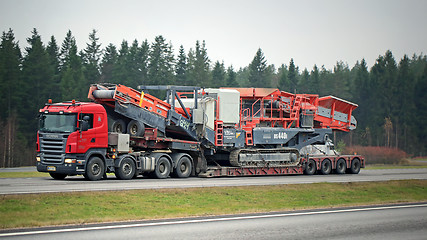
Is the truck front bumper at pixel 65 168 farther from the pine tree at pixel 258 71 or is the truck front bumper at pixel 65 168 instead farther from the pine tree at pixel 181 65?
the pine tree at pixel 258 71

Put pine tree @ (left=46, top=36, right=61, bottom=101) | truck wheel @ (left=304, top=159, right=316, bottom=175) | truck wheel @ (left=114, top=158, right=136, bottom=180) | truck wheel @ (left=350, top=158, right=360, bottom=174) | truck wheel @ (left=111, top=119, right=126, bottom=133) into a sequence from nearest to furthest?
1. truck wheel @ (left=114, top=158, right=136, bottom=180)
2. truck wheel @ (left=111, top=119, right=126, bottom=133)
3. truck wheel @ (left=304, top=159, right=316, bottom=175)
4. truck wheel @ (left=350, top=158, right=360, bottom=174)
5. pine tree @ (left=46, top=36, right=61, bottom=101)

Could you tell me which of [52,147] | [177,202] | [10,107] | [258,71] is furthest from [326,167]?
[258,71]

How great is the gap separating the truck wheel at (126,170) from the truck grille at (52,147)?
2.99m

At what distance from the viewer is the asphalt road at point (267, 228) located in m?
11.5

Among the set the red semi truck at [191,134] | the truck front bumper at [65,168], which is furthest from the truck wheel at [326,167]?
the truck front bumper at [65,168]

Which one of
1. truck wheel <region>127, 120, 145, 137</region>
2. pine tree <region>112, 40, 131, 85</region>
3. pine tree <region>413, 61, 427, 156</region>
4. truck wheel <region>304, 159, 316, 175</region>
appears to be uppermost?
pine tree <region>112, 40, 131, 85</region>

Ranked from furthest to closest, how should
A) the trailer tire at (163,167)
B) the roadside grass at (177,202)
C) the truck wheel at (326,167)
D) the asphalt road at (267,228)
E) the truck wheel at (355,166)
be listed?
the truck wheel at (355,166), the truck wheel at (326,167), the trailer tire at (163,167), the roadside grass at (177,202), the asphalt road at (267,228)

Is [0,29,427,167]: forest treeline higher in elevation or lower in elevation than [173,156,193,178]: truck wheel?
higher

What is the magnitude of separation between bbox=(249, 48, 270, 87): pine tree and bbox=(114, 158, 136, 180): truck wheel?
8605 centimetres

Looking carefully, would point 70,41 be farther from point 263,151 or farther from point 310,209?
point 310,209

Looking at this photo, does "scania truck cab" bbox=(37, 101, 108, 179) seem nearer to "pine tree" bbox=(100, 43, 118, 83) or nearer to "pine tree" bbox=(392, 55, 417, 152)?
"pine tree" bbox=(100, 43, 118, 83)

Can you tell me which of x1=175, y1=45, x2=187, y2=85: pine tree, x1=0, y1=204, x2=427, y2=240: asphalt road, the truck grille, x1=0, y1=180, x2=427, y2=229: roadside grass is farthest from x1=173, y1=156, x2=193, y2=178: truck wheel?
x1=175, y1=45, x2=187, y2=85: pine tree

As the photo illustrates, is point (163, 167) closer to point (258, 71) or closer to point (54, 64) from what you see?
point (54, 64)

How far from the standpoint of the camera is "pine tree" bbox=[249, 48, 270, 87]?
111250 mm
